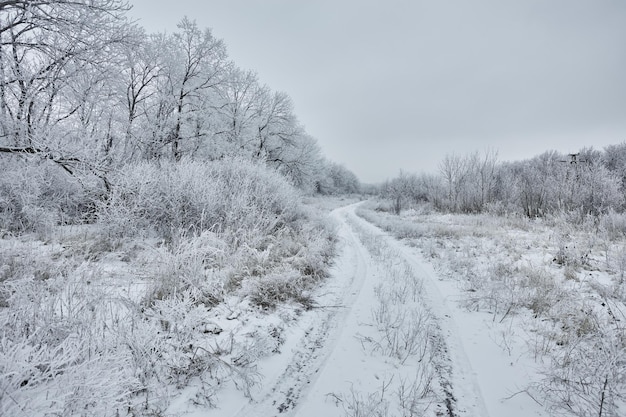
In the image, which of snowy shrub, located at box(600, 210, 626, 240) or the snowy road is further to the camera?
snowy shrub, located at box(600, 210, 626, 240)

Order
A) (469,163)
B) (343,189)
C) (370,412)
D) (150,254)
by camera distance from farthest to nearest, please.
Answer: (343,189) → (469,163) → (150,254) → (370,412)

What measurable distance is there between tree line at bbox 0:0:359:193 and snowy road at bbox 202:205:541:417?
6.12 meters

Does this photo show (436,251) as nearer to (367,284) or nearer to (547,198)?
(367,284)

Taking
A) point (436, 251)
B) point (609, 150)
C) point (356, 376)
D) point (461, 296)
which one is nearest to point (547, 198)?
point (436, 251)

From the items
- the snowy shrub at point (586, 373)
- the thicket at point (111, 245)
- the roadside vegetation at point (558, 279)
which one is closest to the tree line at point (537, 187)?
the roadside vegetation at point (558, 279)

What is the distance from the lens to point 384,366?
9.55ft

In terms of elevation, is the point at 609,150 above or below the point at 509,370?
above

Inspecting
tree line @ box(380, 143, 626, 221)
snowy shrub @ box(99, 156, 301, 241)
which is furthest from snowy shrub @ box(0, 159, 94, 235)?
tree line @ box(380, 143, 626, 221)

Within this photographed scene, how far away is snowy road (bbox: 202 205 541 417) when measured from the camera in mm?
2332

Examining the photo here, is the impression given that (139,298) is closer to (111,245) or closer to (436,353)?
(111,245)

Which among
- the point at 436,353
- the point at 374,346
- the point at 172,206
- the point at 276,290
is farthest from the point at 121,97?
the point at 436,353

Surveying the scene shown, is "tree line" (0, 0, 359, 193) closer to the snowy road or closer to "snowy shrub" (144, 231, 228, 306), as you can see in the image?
"snowy shrub" (144, 231, 228, 306)

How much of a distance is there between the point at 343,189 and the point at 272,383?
229ft

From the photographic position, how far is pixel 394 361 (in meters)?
3.01
